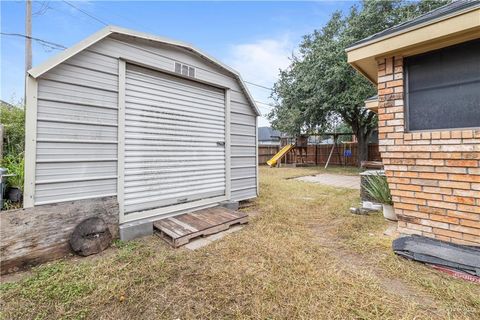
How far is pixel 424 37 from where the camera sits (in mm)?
2271

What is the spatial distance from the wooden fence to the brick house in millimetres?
13205

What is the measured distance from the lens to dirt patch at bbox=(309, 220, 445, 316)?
5.81ft

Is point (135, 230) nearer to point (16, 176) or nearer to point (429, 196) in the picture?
point (16, 176)

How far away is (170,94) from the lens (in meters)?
3.58

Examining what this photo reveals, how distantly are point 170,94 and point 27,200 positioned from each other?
2.18 m

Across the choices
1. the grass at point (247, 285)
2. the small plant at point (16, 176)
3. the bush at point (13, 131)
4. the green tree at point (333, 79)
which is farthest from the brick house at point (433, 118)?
the green tree at point (333, 79)

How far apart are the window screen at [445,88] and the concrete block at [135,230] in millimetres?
3497

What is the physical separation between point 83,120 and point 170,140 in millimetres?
1176

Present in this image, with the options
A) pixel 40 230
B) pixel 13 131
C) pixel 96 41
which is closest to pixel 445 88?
pixel 96 41

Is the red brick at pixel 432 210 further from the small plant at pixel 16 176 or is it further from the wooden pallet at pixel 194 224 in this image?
the small plant at pixel 16 176

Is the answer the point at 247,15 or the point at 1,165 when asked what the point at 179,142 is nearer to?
the point at 1,165

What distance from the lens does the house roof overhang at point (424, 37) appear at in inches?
80.5

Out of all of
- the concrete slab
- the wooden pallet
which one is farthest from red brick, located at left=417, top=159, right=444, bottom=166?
the concrete slab

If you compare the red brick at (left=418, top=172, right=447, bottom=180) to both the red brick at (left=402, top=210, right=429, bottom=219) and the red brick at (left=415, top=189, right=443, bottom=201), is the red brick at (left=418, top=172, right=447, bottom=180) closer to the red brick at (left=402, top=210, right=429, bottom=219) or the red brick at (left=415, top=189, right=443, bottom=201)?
the red brick at (left=415, top=189, right=443, bottom=201)
